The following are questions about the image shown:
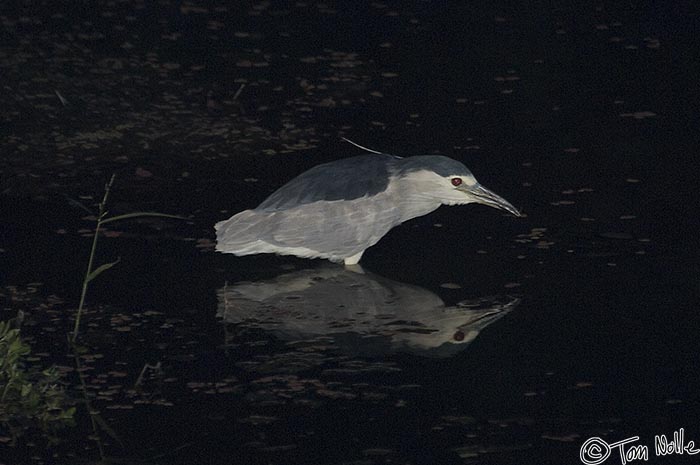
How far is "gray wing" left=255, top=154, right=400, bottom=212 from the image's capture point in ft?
25.6

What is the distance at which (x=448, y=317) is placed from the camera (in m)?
7.40

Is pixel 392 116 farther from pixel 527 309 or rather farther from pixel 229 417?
pixel 229 417

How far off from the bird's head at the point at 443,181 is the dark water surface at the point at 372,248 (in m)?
0.34

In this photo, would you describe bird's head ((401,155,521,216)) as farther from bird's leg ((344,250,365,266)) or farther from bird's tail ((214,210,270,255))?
bird's tail ((214,210,270,255))

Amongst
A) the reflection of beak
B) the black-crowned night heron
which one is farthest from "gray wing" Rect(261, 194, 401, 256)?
the reflection of beak

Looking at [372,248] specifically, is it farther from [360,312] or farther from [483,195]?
[360,312]

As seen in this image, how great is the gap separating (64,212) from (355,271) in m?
1.58

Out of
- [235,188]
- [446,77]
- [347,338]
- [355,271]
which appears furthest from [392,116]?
[347,338]

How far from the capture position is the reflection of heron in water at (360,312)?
7.15 m

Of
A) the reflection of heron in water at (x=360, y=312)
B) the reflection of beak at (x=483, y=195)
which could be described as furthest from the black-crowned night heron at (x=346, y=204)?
the reflection of heron in water at (x=360, y=312)

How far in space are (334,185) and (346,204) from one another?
0.11 metres

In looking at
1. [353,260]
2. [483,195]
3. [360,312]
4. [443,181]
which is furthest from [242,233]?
[483,195]

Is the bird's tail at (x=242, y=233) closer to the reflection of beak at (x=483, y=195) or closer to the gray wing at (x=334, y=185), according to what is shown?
the gray wing at (x=334, y=185)

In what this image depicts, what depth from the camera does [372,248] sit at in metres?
8.24
